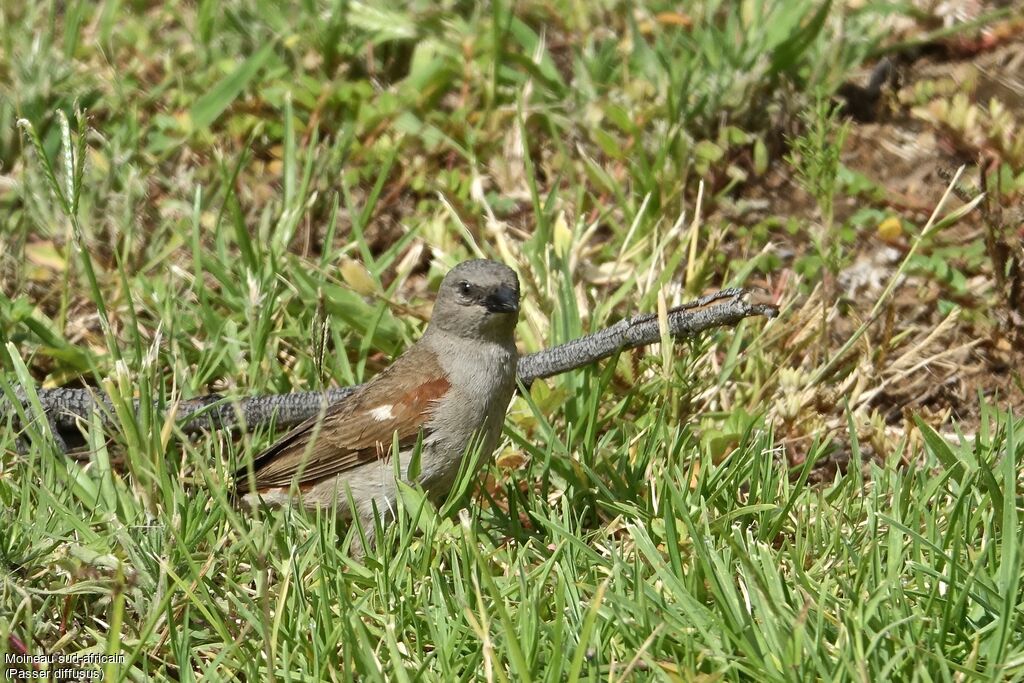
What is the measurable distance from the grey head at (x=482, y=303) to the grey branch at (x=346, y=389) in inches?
9.8

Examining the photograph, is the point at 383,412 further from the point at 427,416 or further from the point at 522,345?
the point at 522,345

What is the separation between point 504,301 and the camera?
14.1 ft

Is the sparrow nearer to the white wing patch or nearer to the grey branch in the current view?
the white wing patch

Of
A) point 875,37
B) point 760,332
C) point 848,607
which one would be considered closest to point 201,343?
point 760,332

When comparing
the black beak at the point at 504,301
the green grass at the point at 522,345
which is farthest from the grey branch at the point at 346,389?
the black beak at the point at 504,301

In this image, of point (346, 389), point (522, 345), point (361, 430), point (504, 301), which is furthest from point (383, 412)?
point (522, 345)

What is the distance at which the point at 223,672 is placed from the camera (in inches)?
140

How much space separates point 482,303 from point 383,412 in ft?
1.62

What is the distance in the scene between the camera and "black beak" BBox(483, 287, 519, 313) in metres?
4.30

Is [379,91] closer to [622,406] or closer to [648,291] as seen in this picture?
[648,291]

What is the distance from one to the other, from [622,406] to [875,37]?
9.40 ft

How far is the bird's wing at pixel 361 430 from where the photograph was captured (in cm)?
433

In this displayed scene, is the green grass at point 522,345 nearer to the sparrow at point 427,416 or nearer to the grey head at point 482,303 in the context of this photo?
the sparrow at point 427,416

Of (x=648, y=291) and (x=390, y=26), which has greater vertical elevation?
(x=390, y=26)
